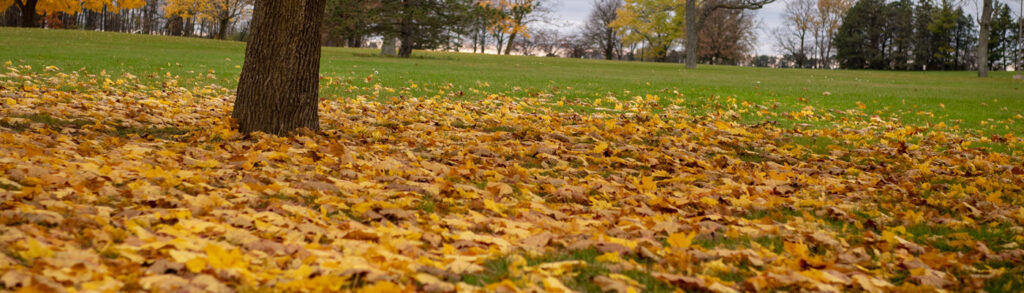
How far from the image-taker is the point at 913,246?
400cm

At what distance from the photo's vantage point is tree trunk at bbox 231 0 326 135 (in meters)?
6.92

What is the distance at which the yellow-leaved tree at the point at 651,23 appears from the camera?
58906 mm

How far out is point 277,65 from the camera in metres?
6.94

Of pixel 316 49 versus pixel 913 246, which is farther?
pixel 316 49

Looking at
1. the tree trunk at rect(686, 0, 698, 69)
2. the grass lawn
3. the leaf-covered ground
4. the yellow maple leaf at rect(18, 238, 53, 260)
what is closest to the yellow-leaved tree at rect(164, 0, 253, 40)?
the tree trunk at rect(686, 0, 698, 69)

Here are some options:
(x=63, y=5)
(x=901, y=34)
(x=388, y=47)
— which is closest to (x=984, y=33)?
(x=388, y=47)

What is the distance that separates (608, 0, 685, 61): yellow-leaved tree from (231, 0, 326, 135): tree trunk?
52.1m

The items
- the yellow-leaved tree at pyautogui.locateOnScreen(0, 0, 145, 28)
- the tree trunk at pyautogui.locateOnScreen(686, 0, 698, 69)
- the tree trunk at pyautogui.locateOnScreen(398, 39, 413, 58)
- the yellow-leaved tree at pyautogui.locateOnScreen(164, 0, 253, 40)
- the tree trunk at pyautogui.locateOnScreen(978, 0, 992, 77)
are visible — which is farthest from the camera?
the yellow-leaved tree at pyautogui.locateOnScreen(164, 0, 253, 40)

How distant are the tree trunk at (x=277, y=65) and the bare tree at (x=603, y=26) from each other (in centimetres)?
7015

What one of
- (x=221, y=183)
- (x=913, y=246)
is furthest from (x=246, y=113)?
Answer: (x=913, y=246)

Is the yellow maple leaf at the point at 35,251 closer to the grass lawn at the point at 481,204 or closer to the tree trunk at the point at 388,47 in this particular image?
the grass lawn at the point at 481,204

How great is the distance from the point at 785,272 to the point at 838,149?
5.55 metres

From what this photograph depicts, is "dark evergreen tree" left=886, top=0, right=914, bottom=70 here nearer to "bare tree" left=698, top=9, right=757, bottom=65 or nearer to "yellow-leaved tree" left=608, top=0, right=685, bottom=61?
"bare tree" left=698, top=9, right=757, bottom=65

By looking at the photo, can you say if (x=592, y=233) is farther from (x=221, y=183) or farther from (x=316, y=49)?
(x=316, y=49)
